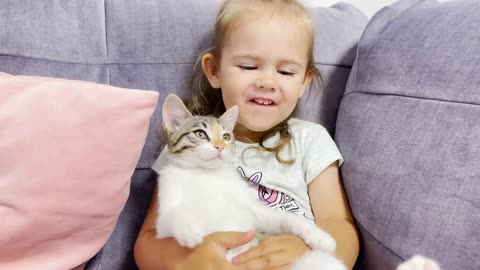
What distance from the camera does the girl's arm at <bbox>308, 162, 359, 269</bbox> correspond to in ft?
3.17

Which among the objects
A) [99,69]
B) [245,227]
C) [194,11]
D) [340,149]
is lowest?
[245,227]

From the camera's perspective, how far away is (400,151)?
88cm

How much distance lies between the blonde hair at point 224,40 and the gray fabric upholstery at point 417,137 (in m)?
0.15

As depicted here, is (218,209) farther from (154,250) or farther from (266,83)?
(266,83)

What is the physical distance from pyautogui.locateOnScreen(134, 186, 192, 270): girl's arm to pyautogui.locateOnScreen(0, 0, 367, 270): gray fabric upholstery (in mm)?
86

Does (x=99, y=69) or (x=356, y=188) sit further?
(x=99, y=69)

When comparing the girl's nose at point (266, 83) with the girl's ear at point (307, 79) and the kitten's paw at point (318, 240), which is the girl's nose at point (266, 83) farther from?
the kitten's paw at point (318, 240)

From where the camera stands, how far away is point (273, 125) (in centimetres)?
110

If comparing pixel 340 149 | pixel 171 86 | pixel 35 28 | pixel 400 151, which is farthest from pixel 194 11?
pixel 400 151

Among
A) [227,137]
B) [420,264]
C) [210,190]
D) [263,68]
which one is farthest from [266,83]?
[420,264]

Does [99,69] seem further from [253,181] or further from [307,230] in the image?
[307,230]

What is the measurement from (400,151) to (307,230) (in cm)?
26

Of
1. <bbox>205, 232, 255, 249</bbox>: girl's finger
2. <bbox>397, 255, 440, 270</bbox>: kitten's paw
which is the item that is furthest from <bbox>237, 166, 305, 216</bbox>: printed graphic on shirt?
<bbox>397, 255, 440, 270</bbox>: kitten's paw

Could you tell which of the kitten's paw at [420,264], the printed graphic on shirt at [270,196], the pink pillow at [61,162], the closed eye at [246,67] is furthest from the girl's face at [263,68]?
the kitten's paw at [420,264]
